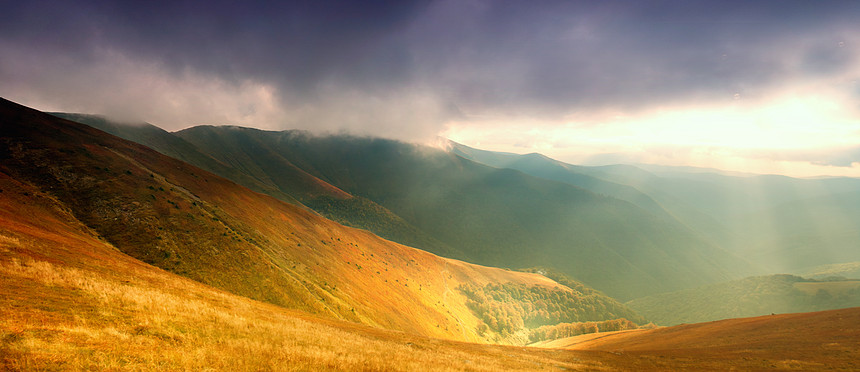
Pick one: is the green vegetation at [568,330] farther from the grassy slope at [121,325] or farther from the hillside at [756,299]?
the grassy slope at [121,325]

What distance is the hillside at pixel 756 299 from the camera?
95.8m

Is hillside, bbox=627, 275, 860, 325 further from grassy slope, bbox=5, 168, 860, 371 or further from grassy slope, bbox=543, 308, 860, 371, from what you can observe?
grassy slope, bbox=5, 168, 860, 371

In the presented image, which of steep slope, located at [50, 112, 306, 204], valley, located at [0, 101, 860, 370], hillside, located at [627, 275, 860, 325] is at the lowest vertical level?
hillside, located at [627, 275, 860, 325]

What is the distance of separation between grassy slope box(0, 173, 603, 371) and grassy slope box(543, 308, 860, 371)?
13910 millimetres

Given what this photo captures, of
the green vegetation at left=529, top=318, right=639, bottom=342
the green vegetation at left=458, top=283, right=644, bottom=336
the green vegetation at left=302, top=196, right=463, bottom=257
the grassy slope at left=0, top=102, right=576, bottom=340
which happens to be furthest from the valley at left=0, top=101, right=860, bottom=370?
the green vegetation at left=302, top=196, right=463, bottom=257

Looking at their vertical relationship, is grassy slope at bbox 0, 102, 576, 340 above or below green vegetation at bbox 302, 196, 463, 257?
above

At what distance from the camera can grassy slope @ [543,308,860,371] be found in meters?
21.1

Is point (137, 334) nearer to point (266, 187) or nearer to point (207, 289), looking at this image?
point (207, 289)

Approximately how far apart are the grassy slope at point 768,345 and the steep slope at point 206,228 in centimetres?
3139

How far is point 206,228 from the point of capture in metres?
31.7

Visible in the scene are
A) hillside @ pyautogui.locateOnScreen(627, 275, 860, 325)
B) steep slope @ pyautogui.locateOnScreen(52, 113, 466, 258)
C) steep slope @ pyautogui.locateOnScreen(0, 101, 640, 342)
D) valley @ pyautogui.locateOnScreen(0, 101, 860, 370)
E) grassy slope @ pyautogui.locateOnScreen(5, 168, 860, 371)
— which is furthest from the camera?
steep slope @ pyautogui.locateOnScreen(52, 113, 466, 258)

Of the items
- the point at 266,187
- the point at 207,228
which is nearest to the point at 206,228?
the point at 207,228

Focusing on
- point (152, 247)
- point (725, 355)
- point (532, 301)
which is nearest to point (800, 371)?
point (725, 355)

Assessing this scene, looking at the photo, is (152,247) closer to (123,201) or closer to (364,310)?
(123,201)
